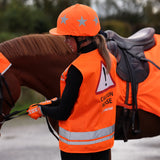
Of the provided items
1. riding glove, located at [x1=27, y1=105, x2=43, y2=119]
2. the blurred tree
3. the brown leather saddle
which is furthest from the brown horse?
the blurred tree

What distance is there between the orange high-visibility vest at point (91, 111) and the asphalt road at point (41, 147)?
2.45m

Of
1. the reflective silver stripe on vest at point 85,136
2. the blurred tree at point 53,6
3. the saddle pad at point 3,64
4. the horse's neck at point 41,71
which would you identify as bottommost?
the blurred tree at point 53,6

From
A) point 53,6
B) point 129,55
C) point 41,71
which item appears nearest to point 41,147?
point 41,71

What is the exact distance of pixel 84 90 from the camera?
6.87ft

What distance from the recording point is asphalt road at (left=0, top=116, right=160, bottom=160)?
4.65m

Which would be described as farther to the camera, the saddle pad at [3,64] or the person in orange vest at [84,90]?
the saddle pad at [3,64]

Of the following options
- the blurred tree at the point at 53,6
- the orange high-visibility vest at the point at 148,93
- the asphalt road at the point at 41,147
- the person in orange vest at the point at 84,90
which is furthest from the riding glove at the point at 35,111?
the blurred tree at the point at 53,6

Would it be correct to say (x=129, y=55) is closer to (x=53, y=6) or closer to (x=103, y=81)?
(x=103, y=81)

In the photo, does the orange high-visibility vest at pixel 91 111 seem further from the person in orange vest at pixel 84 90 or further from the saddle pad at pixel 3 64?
the saddle pad at pixel 3 64

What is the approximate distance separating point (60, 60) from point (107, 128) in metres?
0.99

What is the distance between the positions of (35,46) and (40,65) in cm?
19

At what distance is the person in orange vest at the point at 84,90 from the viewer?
82.0 inches

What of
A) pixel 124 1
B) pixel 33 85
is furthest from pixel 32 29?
pixel 33 85

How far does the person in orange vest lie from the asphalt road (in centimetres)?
247
